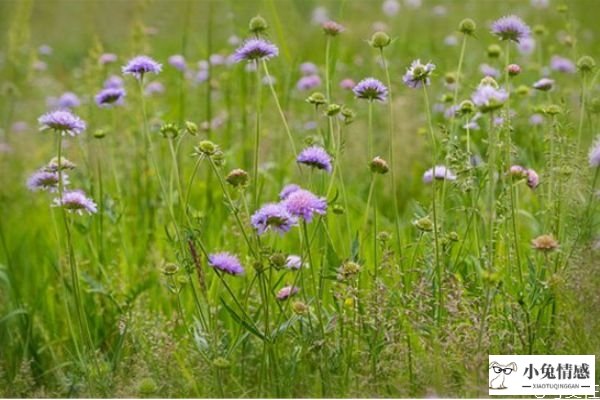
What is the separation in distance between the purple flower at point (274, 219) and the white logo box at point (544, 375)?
1.43ft

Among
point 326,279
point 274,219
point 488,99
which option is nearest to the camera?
point 488,99

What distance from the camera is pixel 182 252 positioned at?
175 cm

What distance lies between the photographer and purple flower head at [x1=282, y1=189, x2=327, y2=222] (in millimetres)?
1595

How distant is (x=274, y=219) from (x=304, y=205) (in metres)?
0.06

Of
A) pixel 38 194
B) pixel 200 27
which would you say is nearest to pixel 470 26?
pixel 38 194

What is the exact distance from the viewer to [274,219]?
1.59 metres

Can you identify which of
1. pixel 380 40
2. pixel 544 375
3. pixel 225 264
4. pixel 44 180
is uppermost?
pixel 380 40

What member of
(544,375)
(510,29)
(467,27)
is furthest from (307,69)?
(544,375)

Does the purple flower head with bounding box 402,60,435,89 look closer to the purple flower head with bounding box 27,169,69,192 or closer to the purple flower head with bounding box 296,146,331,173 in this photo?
the purple flower head with bounding box 296,146,331,173

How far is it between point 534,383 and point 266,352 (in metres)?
0.49

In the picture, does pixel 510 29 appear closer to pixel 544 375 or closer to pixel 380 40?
pixel 380 40

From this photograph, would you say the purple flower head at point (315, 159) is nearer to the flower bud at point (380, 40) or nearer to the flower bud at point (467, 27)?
the flower bud at point (380, 40)

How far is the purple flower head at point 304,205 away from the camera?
1595mm

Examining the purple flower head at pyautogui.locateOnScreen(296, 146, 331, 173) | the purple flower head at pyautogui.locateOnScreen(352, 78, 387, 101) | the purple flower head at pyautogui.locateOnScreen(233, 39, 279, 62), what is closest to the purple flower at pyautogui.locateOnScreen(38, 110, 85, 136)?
the purple flower head at pyautogui.locateOnScreen(233, 39, 279, 62)
